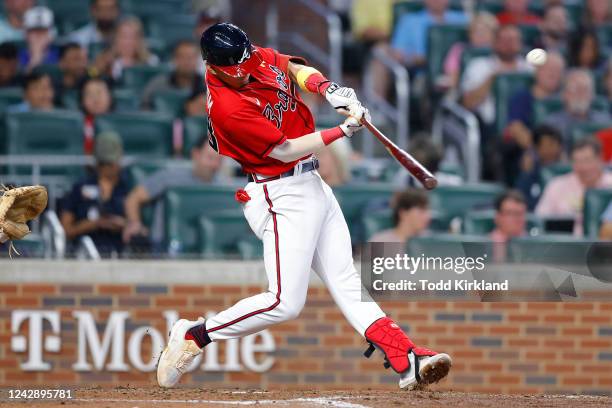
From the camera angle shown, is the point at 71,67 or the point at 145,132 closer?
the point at 145,132

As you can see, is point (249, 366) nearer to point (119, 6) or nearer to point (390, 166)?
point (390, 166)

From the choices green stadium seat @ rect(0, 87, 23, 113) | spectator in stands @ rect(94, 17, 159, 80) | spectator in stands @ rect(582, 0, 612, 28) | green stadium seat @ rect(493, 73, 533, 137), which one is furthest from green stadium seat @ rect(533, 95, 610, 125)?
green stadium seat @ rect(0, 87, 23, 113)

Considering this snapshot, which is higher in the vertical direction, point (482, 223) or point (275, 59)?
point (275, 59)

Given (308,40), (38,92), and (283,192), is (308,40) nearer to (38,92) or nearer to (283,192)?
(38,92)

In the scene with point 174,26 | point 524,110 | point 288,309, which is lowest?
point 288,309

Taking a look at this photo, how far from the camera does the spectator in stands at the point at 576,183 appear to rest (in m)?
9.17

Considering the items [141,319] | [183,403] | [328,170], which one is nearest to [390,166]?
[328,170]

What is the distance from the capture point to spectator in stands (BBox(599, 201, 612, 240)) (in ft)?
27.9

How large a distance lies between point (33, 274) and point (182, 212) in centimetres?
106

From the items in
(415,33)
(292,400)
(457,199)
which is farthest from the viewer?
(415,33)

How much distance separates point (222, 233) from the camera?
8.18 m

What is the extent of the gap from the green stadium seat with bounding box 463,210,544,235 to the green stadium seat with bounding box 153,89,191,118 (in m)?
2.74

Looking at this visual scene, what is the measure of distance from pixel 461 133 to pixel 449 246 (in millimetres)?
3326

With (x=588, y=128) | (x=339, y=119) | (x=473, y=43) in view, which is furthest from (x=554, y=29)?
(x=339, y=119)
